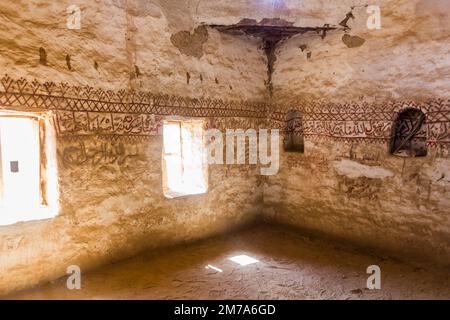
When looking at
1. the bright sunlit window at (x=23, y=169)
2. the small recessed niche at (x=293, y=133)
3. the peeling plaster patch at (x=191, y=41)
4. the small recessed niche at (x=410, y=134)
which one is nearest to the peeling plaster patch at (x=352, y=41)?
the small recessed niche at (x=410, y=134)

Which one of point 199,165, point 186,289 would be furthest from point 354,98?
point 186,289

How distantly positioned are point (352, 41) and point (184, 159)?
9.85 feet

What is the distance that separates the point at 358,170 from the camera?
4.93 metres

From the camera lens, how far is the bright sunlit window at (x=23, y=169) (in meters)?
3.79

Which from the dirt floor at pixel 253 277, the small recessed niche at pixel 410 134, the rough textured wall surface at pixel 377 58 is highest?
the rough textured wall surface at pixel 377 58

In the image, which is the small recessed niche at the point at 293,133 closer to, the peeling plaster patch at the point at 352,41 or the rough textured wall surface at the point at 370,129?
the rough textured wall surface at the point at 370,129

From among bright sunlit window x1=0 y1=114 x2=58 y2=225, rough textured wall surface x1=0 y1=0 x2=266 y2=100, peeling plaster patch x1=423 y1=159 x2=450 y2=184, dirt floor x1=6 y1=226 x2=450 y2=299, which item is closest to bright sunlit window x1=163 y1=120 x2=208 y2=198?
rough textured wall surface x1=0 y1=0 x2=266 y2=100

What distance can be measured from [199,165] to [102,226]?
177 cm

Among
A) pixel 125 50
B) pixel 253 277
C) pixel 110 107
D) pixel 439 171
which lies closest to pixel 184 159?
pixel 110 107

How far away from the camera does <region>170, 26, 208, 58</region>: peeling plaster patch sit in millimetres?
4773

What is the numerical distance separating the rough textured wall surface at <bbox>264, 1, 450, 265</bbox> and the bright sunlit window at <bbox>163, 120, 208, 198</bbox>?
4.73 ft

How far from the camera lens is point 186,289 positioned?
379 cm

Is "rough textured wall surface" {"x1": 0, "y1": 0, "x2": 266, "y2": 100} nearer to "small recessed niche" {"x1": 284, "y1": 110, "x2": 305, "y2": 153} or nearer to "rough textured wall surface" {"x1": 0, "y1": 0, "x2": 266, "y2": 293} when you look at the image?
"rough textured wall surface" {"x1": 0, "y1": 0, "x2": 266, "y2": 293}

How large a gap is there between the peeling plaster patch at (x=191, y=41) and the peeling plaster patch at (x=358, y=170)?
8.58ft
